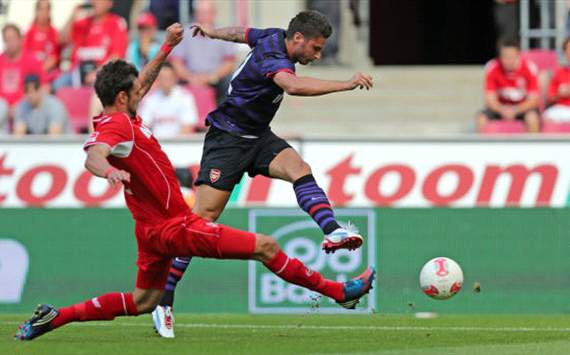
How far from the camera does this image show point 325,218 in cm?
1140

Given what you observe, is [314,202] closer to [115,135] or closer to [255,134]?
[255,134]

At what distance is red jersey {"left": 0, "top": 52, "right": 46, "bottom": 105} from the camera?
18.7 m

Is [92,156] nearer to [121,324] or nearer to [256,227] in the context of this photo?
[121,324]

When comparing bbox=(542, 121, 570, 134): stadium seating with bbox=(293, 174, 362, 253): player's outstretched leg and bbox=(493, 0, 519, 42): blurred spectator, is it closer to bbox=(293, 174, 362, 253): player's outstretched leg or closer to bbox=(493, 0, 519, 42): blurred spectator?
bbox=(493, 0, 519, 42): blurred spectator

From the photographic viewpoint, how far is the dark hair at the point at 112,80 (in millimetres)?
10359

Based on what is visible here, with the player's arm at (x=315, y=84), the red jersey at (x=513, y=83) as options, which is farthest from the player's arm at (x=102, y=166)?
the red jersey at (x=513, y=83)

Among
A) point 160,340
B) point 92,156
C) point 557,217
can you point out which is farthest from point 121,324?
point 557,217

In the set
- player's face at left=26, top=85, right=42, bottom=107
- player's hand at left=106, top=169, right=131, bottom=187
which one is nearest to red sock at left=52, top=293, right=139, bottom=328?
player's hand at left=106, top=169, right=131, bottom=187

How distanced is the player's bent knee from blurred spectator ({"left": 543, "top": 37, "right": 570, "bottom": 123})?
7.48 m

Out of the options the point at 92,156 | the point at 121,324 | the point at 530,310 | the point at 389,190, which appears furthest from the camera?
the point at 389,190

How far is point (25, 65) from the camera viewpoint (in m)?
18.8

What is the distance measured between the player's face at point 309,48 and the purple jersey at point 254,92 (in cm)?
14

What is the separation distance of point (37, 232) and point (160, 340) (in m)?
4.56

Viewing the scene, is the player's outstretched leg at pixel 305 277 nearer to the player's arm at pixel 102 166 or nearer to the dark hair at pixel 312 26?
the player's arm at pixel 102 166
